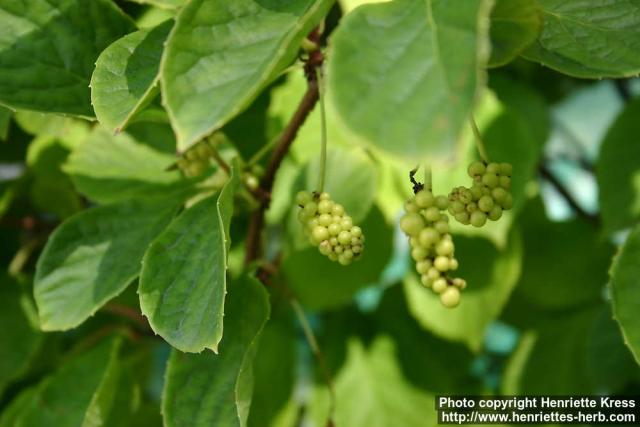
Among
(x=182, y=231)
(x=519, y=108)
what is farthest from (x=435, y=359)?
(x=182, y=231)

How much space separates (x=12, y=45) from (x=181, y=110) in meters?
0.32

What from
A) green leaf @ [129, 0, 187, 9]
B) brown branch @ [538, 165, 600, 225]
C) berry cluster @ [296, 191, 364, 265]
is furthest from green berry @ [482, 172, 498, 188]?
brown branch @ [538, 165, 600, 225]

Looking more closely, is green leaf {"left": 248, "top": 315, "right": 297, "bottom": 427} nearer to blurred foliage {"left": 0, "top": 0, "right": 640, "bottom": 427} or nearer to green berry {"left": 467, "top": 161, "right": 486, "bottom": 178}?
blurred foliage {"left": 0, "top": 0, "right": 640, "bottom": 427}

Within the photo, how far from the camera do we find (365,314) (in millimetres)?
1543

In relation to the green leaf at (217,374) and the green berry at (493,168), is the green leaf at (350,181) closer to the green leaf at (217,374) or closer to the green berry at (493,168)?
the green leaf at (217,374)

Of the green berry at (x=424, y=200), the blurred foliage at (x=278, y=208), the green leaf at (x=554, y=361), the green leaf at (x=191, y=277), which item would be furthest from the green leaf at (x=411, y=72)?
the green leaf at (x=554, y=361)

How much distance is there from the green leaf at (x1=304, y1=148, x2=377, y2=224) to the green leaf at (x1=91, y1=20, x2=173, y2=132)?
37cm

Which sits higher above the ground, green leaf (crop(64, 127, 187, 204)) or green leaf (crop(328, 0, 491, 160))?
green leaf (crop(328, 0, 491, 160))

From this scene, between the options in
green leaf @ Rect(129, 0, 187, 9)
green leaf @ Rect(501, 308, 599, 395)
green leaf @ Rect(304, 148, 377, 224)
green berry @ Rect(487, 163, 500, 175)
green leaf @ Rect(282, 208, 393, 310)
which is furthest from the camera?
green leaf @ Rect(501, 308, 599, 395)

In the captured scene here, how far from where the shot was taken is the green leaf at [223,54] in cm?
61

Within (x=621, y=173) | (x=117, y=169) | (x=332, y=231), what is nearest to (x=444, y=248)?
(x=332, y=231)

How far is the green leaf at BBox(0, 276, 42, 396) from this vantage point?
1280 millimetres

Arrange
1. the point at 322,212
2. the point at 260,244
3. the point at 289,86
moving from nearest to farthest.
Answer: the point at 322,212
the point at 260,244
the point at 289,86

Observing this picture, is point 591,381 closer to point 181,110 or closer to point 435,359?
point 435,359
